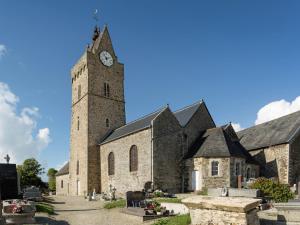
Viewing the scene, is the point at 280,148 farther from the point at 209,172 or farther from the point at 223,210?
the point at 223,210

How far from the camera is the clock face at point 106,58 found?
40022 millimetres

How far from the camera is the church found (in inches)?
1048

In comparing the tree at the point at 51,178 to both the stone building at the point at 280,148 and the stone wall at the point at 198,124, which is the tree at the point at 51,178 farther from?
the stone building at the point at 280,148

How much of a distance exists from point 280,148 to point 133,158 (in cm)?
1324

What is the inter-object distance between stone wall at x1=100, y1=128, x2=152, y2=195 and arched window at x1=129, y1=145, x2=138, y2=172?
1.20 ft

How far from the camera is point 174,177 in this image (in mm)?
27953

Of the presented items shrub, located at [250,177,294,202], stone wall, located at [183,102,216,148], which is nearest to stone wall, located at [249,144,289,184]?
stone wall, located at [183,102,216,148]

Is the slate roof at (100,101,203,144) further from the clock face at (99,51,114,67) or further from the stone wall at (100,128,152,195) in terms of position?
the clock face at (99,51,114,67)

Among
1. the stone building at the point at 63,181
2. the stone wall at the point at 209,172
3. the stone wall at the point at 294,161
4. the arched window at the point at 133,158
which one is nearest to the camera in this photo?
the stone wall at the point at 209,172

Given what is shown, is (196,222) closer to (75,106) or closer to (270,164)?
(270,164)

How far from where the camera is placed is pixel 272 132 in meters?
31.1

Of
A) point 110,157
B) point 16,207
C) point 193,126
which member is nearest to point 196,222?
point 16,207

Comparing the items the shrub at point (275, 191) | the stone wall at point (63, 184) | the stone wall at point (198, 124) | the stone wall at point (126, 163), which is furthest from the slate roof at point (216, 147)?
the stone wall at point (63, 184)

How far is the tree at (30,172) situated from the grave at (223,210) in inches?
1745
